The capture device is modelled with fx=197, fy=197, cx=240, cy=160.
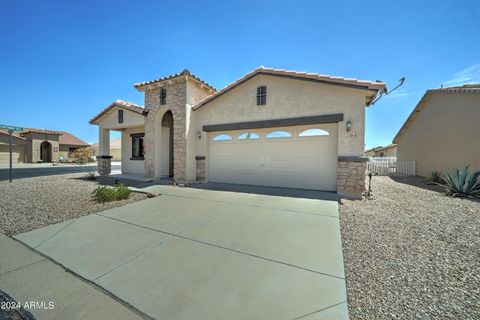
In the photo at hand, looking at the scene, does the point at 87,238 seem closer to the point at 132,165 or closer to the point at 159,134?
the point at 159,134

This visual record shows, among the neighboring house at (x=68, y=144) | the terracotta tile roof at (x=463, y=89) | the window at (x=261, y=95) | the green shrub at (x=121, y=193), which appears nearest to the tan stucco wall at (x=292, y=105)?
the window at (x=261, y=95)

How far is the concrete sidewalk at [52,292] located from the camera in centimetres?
215

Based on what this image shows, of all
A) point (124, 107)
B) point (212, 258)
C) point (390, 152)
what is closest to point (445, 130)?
point (212, 258)

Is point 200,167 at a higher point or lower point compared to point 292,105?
lower

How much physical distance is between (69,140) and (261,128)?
41.7 meters

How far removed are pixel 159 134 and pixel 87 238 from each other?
7.67 meters

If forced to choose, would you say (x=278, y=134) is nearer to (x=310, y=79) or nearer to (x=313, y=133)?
(x=313, y=133)

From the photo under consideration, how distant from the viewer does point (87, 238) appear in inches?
156

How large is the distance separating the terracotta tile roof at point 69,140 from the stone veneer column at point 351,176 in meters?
42.7

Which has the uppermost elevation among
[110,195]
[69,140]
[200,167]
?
[69,140]

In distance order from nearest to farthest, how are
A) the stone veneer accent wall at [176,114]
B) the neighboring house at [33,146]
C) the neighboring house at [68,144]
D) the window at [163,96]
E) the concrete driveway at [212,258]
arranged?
1. the concrete driveway at [212,258]
2. the stone veneer accent wall at [176,114]
3. the window at [163,96]
4. the neighboring house at [33,146]
5. the neighboring house at [68,144]

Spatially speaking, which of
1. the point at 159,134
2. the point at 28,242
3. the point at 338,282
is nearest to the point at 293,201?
the point at 338,282

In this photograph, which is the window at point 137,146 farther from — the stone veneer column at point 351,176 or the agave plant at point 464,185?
the agave plant at point 464,185

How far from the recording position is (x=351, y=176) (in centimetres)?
713
